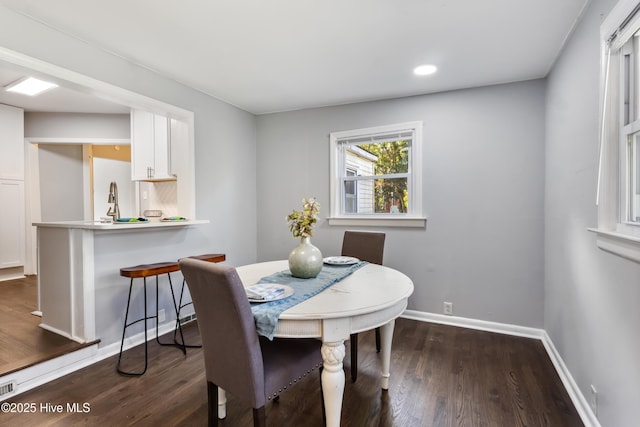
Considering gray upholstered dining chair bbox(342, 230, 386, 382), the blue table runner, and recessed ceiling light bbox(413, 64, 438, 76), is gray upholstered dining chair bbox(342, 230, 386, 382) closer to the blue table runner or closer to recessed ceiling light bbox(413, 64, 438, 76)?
the blue table runner

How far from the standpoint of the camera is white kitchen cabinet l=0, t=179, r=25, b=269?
4.42 meters

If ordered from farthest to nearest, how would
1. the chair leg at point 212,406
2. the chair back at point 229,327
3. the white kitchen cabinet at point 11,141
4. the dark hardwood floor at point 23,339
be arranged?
the white kitchen cabinet at point 11,141 → the dark hardwood floor at point 23,339 → the chair leg at point 212,406 → the chair back at point 229,327

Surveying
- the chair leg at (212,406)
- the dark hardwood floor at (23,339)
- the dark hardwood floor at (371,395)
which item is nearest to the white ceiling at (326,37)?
the chair leg at (212,406)

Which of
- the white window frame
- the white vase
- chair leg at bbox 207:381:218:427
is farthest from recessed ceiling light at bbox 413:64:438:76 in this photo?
chair leg at bbox 207:381:218:427

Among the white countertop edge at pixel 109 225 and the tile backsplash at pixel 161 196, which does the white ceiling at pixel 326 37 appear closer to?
the tile backsplash at pixel 161 196

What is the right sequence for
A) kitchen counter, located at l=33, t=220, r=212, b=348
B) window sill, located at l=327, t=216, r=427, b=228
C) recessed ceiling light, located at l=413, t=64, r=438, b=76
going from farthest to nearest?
window sill, located at l=327, t=216, r=427, b=228
recessed ceiling light, located at l=413, t=64, r=438, b=76
kitchen counter, located at l=33, t=220, r=212, b=348

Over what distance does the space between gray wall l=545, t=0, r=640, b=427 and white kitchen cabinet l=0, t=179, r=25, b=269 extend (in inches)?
256

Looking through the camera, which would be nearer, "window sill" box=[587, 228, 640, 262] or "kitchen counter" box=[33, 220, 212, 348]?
"window sill" box=[587, 228, 640, 262]

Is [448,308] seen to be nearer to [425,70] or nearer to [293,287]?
[293,287]

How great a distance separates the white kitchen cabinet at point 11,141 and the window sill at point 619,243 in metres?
6.40

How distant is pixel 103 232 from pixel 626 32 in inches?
137

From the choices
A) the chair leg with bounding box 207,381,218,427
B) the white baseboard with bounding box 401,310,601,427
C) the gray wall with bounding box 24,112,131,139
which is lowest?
the white baseboard with bounding box 401,310,601,427

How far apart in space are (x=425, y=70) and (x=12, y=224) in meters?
5.89

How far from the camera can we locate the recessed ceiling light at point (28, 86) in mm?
3351
